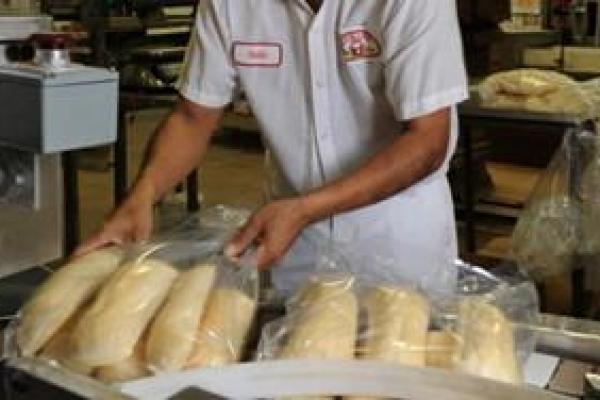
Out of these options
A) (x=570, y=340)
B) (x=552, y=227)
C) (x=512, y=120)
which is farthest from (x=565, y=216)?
(x=570, y=340)

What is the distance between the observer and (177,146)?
4.61 ft

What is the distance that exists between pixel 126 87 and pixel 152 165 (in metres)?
2.71

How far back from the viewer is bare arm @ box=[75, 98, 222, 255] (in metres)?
1.05

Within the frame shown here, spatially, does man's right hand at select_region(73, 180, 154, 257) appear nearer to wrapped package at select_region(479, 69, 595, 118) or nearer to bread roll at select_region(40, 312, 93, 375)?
bread roll at select_region(40, 312, 93, 375)

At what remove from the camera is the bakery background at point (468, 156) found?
1.38 meters

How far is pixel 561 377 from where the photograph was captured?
2.55 feet

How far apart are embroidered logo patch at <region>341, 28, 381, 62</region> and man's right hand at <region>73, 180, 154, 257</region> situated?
40 centimetres

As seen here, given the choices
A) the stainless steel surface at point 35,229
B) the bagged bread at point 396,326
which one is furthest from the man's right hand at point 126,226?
the stainless steel surface at point 35,229

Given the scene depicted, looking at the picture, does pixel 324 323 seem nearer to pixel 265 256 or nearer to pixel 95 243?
pixel 265 256

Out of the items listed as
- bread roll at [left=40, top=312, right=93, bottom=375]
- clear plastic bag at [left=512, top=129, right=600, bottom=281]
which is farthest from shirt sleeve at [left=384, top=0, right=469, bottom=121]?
clear plastic bag at [left=512, top=129, right=600, bottom=281]

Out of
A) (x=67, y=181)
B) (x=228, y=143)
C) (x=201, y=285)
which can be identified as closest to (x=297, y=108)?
(x=201, y=285)

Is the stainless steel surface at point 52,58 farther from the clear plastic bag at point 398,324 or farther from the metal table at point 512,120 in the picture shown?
the metal table at point 512,120

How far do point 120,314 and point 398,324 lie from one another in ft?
0.80

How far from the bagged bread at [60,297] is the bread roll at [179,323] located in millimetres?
80
